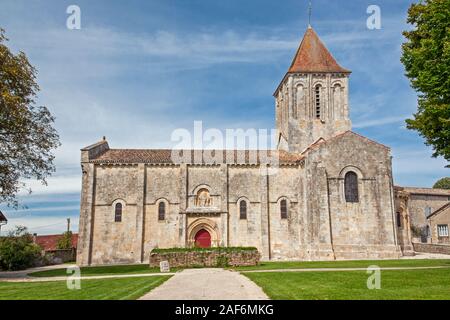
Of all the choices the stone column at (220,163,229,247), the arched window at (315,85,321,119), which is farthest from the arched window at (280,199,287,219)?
the arched window at (315,85,321,119)

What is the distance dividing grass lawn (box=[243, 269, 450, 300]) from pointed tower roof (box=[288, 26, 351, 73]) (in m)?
25.1

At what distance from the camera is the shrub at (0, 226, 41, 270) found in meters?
27.1

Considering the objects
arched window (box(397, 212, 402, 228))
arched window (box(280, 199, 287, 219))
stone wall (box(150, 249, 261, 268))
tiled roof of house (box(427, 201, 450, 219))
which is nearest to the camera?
stone wall (box(150, 249, 261, 268))

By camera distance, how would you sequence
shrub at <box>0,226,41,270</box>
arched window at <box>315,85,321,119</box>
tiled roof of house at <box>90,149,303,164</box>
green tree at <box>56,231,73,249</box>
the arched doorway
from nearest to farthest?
shrub at <box>0,226,41,270</box>
the arched doorway
tiled roof of house at <box>90,149,303,164</box>
arched window at <box>315,85,321,119</box>
green tree at <box>56,231,73,249</box>

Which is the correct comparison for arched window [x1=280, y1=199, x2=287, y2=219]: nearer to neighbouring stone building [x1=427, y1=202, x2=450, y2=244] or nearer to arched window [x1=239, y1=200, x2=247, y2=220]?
arched window [x1=239, y1=200, x2=247, y2=220]

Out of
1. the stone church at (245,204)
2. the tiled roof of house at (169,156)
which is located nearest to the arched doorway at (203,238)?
the stone church at (245,204)

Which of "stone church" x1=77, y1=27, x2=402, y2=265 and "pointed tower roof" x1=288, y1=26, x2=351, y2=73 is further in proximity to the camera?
"pointed tower roof" x1=288, y1=26, x2=351, y2=73

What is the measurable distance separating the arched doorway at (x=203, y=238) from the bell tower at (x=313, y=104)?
37.2ft

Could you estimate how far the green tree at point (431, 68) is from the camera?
16.0 m

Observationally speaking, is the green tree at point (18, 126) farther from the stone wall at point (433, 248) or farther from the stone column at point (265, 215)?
the stone wall at point (433, 248)
